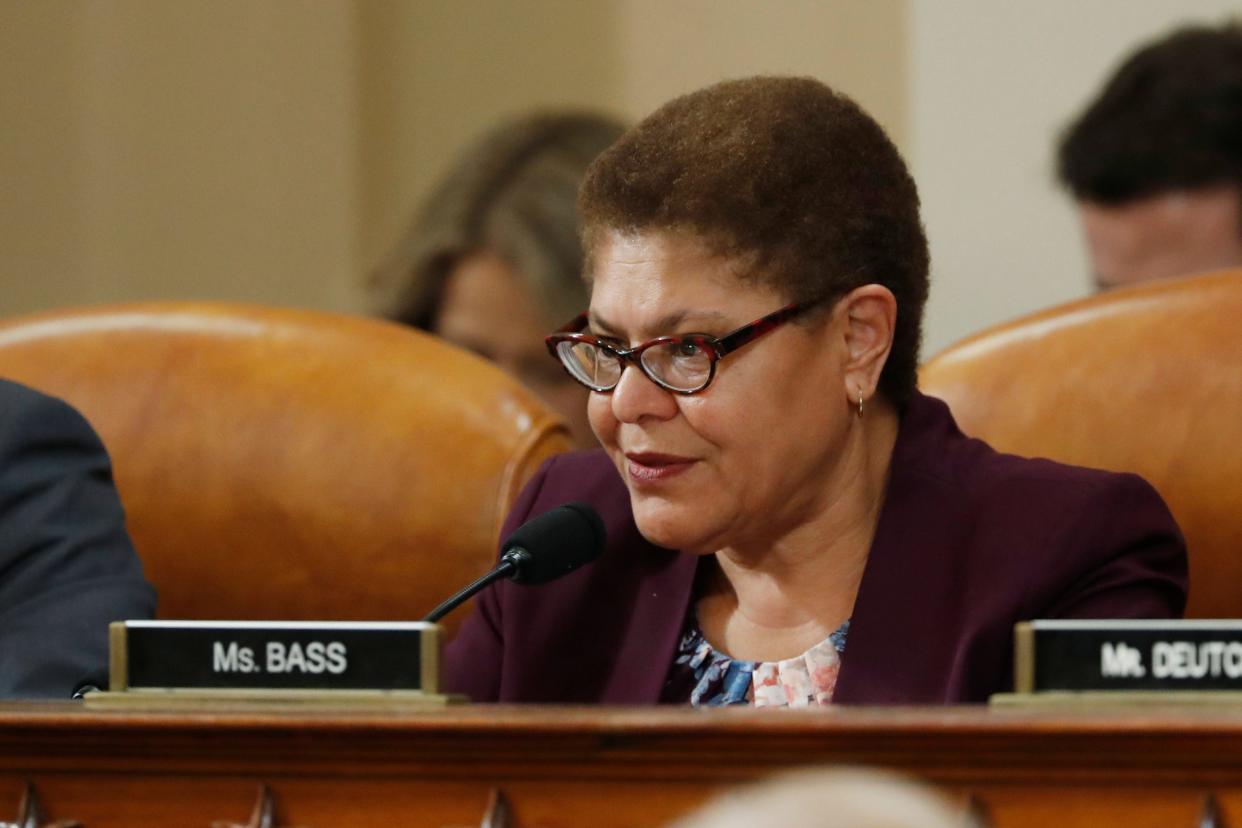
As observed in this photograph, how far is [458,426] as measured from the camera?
2057 mm

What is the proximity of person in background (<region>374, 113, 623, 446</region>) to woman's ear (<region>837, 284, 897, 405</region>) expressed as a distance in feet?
3.96

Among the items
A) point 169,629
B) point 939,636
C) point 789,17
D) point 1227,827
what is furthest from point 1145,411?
point 789,17

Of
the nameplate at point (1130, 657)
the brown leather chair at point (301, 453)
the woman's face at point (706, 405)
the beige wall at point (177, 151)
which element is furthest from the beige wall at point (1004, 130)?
the nameplate at point (1130, 657)

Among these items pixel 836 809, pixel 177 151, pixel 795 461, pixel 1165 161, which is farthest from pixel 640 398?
pixel 177 151

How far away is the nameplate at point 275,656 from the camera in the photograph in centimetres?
122

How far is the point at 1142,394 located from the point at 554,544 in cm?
64

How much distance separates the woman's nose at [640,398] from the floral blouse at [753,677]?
0.24 metres

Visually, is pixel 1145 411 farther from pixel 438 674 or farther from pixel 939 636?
pixel 438 674

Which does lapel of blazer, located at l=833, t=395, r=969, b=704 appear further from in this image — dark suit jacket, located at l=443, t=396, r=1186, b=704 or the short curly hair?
the short curly hair

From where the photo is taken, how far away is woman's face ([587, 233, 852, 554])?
5.32 feet

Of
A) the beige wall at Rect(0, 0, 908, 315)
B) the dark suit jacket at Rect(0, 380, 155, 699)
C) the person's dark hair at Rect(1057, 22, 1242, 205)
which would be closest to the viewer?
the dark suit jacket at Rect(0, 380, 155, 699)

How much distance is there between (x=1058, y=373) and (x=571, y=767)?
0.99 meters

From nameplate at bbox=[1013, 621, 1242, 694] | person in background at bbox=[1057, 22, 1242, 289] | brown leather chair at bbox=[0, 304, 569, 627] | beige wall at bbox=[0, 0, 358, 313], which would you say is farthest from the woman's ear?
beige wall at bbox=[0, 0, 358, 313]

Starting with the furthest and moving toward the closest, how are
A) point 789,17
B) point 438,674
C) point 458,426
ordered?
point 789,17
point 458,426
point 438,674
